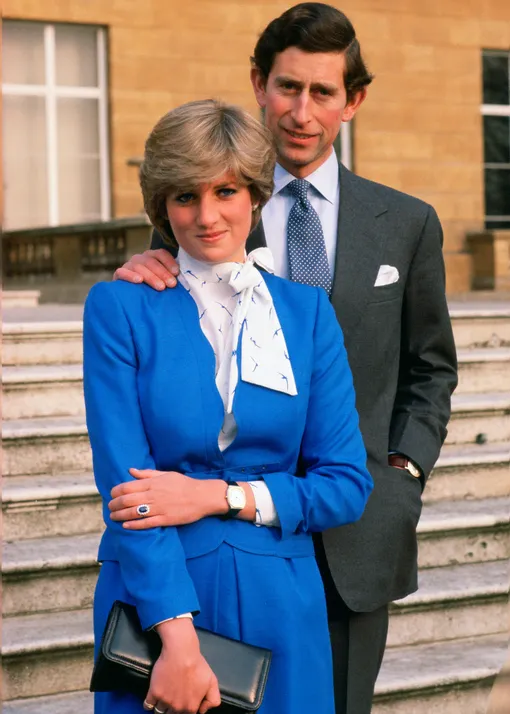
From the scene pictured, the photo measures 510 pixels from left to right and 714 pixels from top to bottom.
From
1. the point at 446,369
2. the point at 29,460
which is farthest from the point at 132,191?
the point at 446,369

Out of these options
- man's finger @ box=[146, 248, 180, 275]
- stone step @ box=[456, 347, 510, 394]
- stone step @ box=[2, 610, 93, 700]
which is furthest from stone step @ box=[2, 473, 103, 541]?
man's finger @ box=[146, 248, 180, 275]

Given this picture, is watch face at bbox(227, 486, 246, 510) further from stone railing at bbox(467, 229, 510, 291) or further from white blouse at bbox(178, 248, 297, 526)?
stone railing at bbox(467, 229, 510, 291)

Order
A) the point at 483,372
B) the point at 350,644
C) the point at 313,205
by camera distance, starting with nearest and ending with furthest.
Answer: the point at 350,644, the point at 313,205, the point at 483,372

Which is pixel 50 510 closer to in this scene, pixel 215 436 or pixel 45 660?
pixel 45 660

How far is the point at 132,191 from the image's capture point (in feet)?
38.9

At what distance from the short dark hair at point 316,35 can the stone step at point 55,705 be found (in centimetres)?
224

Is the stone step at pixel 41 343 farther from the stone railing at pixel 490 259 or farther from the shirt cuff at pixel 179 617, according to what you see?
the stone railing at pixel 490 259

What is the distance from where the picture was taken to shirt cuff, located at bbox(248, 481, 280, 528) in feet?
6.16

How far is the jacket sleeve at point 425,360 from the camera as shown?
238 centimetres

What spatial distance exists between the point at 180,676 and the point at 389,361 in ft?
2.83

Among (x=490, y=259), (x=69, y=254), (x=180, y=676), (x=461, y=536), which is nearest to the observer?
(x=180, y=676)

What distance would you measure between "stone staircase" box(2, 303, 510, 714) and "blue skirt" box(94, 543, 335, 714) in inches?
74.9

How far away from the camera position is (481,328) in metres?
6.55

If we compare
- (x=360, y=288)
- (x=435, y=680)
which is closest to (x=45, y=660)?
(x=435, y=680)
